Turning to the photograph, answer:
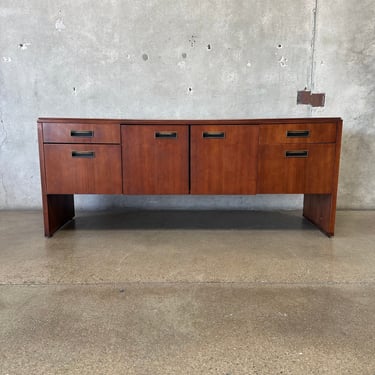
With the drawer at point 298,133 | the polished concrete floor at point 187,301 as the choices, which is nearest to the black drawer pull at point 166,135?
the drawer at point 298,133

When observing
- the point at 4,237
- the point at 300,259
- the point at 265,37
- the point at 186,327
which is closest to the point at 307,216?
the point at 300,259

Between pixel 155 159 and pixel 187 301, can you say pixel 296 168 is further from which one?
pixel 187 301

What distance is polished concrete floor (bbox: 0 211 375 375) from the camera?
1.04 m

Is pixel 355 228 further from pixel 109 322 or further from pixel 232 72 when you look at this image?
pixel 109 322

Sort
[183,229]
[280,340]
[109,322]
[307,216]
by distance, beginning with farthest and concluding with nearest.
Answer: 1. [307,216]
2. [183,229]
3. [109,322]
4. [280,340]

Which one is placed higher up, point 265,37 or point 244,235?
point 265,37

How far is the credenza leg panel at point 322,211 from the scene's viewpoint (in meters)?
2.15

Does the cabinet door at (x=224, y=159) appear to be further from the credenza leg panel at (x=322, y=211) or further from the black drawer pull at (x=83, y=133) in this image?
the black drawer pull at (x=83, y=133)

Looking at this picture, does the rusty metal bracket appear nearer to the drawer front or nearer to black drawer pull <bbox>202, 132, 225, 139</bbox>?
black drawer pull <bbox>202, 132, 225, 139</bbox>

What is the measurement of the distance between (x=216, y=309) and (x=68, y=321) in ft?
1.85

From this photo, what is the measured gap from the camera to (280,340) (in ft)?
3.70

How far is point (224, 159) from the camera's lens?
6.85 ft

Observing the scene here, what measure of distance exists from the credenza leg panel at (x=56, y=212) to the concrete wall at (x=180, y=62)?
1.79ft

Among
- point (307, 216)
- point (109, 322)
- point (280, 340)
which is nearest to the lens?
point (280, 340)
